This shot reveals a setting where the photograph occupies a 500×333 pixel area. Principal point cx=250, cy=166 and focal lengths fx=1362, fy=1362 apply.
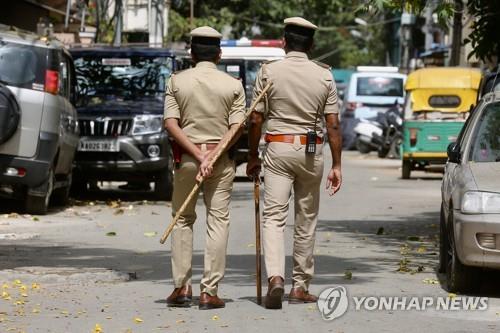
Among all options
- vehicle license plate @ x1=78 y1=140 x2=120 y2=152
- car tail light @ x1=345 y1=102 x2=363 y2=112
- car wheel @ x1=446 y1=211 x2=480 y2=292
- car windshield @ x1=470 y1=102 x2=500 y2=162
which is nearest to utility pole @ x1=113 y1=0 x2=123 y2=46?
vehicle license plate @ x1=78 y1=140 x2=120 y2=152

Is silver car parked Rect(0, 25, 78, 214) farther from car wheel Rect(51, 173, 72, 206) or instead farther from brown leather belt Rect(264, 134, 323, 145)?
brown leather belt Rect(264, 134, 323, 145)

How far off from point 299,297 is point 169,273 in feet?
7.33

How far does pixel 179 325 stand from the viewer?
8.77 meters

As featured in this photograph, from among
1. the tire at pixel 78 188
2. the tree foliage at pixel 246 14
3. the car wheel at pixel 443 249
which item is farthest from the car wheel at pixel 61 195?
the tree foliage at pixel 246 14

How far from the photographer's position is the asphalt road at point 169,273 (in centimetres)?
893

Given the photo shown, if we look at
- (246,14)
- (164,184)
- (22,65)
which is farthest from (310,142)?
(246,14)

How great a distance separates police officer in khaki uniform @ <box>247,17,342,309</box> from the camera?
957 cm

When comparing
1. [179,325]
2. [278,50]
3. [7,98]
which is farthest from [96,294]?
[278,50]

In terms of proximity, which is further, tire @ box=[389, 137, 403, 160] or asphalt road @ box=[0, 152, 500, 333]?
tire @ box=[389, 137, 403, 160]

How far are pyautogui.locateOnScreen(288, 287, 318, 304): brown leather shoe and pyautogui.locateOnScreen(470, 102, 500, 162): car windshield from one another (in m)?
2.20

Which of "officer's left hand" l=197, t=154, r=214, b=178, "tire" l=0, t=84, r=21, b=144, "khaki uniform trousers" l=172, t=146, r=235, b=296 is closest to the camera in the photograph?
"officer's left hand" l=197, t=154, r=214, b=178

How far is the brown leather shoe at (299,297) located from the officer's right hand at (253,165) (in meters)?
0.88

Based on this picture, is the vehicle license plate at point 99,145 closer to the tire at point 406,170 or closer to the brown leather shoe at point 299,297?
the tire at point 406,170

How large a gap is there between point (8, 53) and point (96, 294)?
710 centimetres
